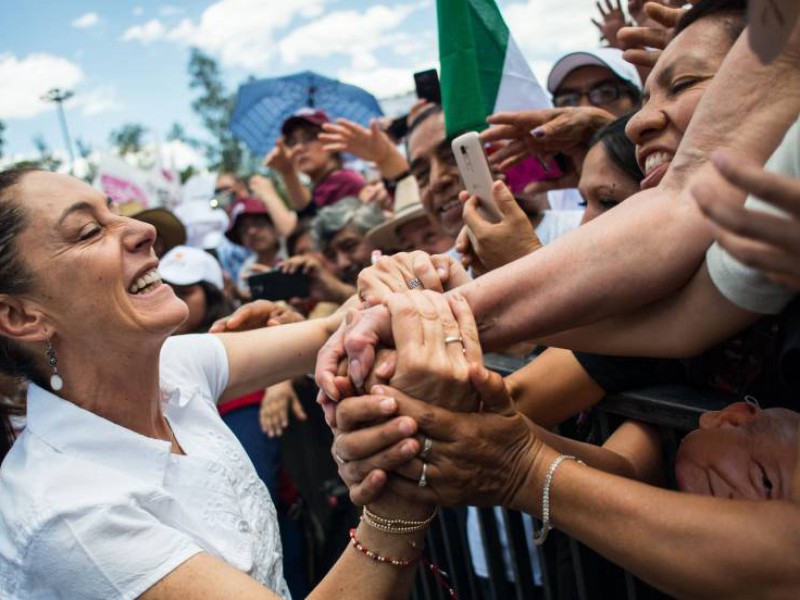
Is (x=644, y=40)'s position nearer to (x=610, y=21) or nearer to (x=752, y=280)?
(x=752, y=280)

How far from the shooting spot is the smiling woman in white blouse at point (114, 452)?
148 cm

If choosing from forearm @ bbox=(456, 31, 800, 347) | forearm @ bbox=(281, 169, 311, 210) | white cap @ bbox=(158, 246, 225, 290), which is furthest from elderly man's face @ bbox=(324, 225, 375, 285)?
forearm @ bbox=(456, 31, 800, 347)

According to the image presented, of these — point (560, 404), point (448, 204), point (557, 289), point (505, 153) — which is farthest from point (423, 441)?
point (448, 204)

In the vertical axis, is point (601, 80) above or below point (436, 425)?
above

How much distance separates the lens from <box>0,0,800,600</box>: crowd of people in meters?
1.13

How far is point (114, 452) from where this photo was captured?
1.75 metres

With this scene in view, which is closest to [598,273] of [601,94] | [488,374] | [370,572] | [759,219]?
[488,374]

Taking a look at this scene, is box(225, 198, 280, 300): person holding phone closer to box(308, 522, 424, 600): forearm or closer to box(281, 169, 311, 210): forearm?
box(281, 169, 311, 210): forearm

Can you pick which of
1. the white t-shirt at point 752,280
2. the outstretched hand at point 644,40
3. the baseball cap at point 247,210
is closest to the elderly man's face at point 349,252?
the baseball cap at point 247,210

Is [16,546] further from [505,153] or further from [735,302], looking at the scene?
[505,153]

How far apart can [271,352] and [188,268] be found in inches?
62.3

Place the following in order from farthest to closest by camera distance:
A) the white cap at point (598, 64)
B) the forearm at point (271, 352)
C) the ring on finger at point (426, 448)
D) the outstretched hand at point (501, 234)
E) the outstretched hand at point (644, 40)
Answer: the white cap at point (598, 64) → the forearm at point (271, 352) → the outstretched hand at point (644, 40) → the outstretched hand at point (501, 234) → the ring on finger at point (426, 448)

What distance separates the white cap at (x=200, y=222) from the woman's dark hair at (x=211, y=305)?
3545 mm

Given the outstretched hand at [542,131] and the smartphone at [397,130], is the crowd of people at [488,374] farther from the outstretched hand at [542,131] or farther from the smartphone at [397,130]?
the smartphone at [397,130]
